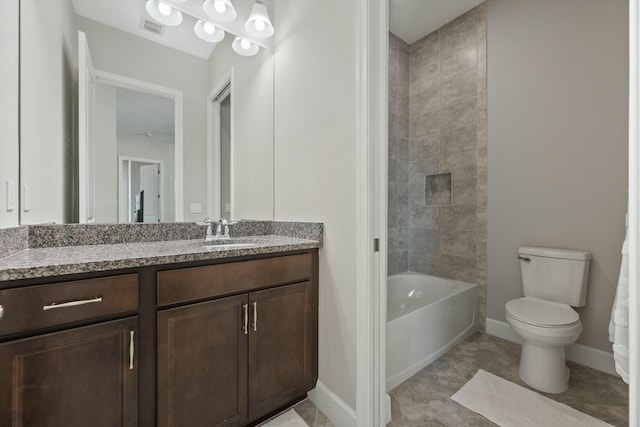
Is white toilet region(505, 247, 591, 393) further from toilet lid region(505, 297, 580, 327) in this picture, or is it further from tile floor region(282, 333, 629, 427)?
tile floor region(282, 333, 629, 427)

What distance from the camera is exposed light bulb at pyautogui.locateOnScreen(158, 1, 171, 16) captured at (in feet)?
4.83

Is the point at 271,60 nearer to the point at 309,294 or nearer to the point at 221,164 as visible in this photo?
the point at 221,164

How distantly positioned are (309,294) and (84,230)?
Answer: 3.68 feet

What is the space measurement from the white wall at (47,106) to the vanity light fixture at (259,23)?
35.9 inches

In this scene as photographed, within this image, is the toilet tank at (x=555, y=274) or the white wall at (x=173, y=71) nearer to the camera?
the white wall at (x=173, y=71)

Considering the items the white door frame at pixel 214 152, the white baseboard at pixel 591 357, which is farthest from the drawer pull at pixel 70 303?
the white baseboard at pixel 591 357

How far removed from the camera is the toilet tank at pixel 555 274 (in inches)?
73.4

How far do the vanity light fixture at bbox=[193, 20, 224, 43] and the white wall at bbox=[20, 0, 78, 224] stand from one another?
0.58 m

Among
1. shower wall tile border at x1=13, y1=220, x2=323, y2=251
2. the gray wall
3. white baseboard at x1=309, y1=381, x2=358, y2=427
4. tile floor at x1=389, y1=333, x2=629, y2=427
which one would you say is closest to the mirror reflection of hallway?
shower wall tile border at x1=13, y1=220, x2=323, y2=251

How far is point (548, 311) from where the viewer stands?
177 centimetres

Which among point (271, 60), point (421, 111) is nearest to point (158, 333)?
point (271, 60)

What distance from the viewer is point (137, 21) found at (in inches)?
55.9

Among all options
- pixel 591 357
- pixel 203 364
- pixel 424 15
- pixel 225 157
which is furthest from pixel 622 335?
pixel 424 15

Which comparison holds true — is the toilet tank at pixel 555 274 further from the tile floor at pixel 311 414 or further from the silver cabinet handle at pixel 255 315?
the silver cabinet handle at pixel 255 315
